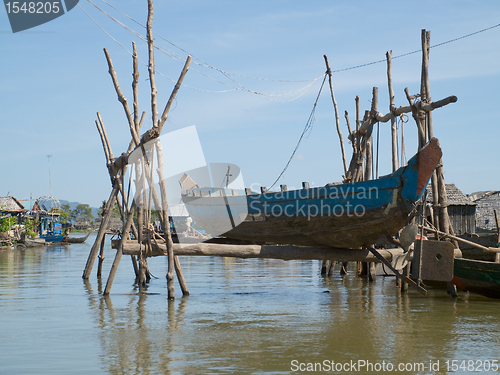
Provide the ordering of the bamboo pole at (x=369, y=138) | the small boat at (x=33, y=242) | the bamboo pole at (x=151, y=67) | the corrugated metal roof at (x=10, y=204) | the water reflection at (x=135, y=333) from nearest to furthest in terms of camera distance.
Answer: the water reflection at (x=135, y=333) < the bamboo pole at (x=151, y=67) < the bamboo pole at (x=369, y=138) < the small boat at (x=33, y=242) < the corrugated metal roof at (x=10, y=204)

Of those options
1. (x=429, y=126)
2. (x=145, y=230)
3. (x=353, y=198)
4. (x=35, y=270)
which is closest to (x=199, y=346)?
(x=145, y=230)

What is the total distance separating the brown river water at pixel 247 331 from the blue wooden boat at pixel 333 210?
128cm

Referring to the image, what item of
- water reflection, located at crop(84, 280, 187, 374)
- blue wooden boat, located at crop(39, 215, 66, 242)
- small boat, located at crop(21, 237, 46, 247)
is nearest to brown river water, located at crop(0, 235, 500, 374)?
water reflection, located at crop(84, 280, 187, 374)

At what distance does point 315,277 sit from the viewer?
1482 cm

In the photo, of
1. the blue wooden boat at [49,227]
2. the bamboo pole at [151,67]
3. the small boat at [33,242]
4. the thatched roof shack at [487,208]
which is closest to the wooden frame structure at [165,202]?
the bamboo pole at [151,67]

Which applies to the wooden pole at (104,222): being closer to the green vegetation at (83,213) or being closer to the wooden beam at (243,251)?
the wooden beam at (243,251)

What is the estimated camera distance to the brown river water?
5480 mm

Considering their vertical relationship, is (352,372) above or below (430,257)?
below

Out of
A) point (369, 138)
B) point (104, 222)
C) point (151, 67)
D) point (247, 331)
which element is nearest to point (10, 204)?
point (104, 222)

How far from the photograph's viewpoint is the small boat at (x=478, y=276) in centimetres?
930

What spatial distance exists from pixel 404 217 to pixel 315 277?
5760mm

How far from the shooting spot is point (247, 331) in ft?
23.4

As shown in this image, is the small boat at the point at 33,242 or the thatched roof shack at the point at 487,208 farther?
the small boat at the point at 33,242

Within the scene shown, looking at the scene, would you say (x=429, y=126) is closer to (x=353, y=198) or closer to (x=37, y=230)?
(x=353, y=198)
